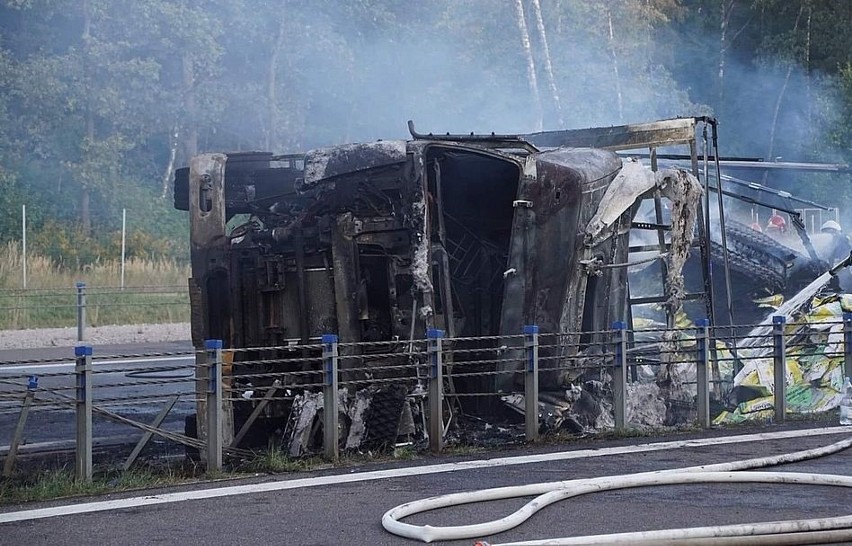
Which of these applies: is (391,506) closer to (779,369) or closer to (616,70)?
(779,369)

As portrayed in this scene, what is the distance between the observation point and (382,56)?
3216 centimetres

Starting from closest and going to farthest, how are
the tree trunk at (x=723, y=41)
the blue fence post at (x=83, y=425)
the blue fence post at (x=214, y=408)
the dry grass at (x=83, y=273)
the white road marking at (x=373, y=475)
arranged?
the white road marking at (x=373, y=475) → the blue fence post at (x=83, y=425) → the blue fence post at (x=214, y=408) → the dry grass at (x=83, y=273) → the tree trunk at (x=723, y=41)

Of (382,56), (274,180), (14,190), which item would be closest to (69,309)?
(14,190)

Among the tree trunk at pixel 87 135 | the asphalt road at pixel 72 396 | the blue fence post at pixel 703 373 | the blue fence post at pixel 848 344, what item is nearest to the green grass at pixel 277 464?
the asphalt road at pixel 72 396

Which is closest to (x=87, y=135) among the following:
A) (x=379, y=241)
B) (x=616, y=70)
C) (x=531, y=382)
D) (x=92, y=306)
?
(x=92, y=306)

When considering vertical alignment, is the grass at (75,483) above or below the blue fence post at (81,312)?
below

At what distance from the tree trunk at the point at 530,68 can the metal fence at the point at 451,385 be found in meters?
16.2

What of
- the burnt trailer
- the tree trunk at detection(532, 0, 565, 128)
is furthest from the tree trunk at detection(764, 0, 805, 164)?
the burnt trailer

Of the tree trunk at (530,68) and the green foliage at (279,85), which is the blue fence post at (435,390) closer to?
the green foliage at (279,85)

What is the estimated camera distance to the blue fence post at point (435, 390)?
11812 mm

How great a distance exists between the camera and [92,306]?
27141 millimetres

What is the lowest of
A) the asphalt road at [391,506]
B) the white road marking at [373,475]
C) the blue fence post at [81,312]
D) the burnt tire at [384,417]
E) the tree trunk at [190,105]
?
the asphalt road at [391,506]

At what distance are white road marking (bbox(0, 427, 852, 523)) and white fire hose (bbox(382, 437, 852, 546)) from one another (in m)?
1.39

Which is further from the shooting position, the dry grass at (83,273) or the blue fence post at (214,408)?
the dry grass at (83,273)
